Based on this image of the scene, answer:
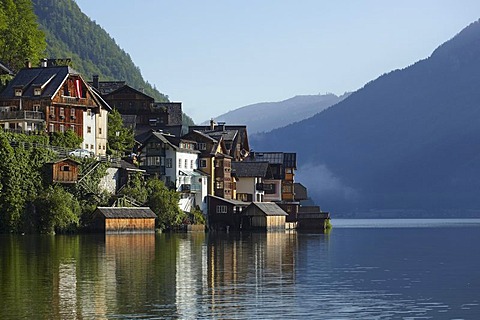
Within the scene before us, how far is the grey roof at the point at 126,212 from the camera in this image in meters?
98.1

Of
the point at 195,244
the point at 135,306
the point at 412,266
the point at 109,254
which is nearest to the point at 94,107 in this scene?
the point at 195,244

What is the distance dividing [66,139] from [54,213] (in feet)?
52.3

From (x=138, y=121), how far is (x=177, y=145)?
101 ft

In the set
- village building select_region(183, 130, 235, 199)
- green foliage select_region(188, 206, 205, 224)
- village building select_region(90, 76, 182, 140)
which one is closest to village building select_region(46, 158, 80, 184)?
green foliage select_region(188, 206, 205, 224)

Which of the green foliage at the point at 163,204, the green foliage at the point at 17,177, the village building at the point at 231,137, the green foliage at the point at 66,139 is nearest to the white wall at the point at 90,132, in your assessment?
the green foliage at the point at 66,139

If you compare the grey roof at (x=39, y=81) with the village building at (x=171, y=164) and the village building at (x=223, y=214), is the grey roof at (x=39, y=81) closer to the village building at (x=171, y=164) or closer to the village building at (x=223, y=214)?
the village building at (x=171, y=164)

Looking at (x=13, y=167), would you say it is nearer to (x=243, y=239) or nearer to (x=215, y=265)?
(x=243, y=239)

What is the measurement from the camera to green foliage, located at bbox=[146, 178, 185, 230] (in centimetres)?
10894

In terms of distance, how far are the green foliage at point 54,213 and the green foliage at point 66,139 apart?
1182 cm

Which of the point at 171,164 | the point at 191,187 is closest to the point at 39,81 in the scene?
the point at 171,164

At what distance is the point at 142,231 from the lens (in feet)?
331

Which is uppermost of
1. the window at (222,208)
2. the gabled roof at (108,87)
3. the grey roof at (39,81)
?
the gabled roof at (108,87)

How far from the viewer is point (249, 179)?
13700cm

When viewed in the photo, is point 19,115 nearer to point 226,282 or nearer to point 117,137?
point 117,137
